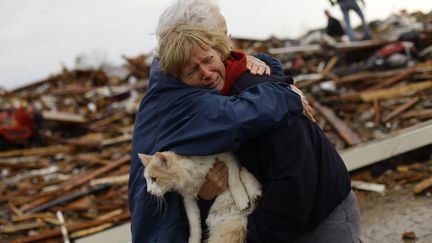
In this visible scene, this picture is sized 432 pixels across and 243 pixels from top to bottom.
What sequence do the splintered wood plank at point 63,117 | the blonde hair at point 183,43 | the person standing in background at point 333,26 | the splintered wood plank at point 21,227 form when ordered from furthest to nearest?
the person standing in background at point 333,26 < the splintered wood plank at point 63,117 < the splintered wood plank at point 21,227 < the blonde hair at point 183,43

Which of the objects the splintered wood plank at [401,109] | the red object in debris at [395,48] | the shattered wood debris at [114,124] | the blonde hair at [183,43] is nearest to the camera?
the blonde hair at [183,43]

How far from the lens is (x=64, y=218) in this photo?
702cm

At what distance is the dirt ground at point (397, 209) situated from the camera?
4805 millimetres

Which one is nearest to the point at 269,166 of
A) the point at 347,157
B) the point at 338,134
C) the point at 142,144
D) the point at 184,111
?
the point at 184,111

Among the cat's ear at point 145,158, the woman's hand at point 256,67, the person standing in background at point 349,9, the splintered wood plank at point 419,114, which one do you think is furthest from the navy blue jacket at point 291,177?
the person standing in background at point 349,9

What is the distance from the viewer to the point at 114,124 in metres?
11.4

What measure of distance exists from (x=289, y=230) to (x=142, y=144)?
0.95 metres

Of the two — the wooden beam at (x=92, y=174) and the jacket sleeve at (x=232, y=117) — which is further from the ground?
the jacket sleeve at (x=232, y=117)

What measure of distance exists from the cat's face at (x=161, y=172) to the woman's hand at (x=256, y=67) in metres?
0.58

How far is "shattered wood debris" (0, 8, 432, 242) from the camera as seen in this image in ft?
23.0

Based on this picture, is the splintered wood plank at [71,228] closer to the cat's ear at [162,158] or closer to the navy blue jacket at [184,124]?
the navy blue jacket at [184,124]

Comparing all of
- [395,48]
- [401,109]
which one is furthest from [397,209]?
[395,48]

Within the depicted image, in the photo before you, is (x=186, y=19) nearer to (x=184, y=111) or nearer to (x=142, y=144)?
(x=184, y=111)

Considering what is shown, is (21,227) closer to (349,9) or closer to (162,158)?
(162,158)
